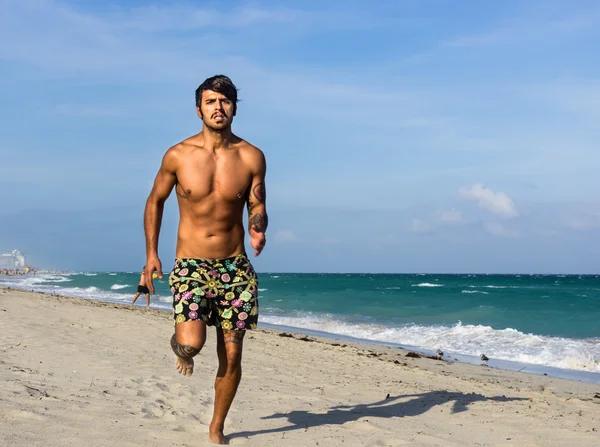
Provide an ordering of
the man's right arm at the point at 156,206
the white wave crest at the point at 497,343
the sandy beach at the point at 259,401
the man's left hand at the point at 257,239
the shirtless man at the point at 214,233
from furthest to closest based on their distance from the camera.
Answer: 1. the white wave crest at the point at 497,343
2. the sandy beach at the point at 259,401
3. the man's right arm at the point at 156,206
4. the shirtless man at the point at 214,233
5. the man's left hand at the point at 257,239

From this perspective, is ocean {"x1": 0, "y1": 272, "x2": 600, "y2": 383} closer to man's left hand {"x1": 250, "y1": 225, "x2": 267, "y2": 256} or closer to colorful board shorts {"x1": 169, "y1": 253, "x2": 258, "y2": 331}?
colorful board shorts {"x1": 169, "y1": 253, "x2": 258, "y2": 331}

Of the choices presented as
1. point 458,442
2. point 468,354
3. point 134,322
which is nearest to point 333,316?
point 468,354

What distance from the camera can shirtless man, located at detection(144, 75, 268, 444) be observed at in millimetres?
4324

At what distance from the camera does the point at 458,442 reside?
5.06 metres

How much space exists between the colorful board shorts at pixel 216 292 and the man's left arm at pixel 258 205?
269mm

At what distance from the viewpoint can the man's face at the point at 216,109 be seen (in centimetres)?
439

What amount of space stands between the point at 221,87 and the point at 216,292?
1346mm

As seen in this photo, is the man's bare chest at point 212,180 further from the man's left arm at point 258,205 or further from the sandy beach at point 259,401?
the sandy beach at point 259,401

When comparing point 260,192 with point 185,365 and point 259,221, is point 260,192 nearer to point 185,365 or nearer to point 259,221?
point 259,221

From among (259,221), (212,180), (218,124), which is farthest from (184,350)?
(218,124)

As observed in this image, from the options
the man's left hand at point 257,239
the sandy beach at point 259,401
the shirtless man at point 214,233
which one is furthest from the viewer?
the sandy beach at point 259,401

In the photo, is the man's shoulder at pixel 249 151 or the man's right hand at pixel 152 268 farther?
the man's shoulder at pixel 249 151

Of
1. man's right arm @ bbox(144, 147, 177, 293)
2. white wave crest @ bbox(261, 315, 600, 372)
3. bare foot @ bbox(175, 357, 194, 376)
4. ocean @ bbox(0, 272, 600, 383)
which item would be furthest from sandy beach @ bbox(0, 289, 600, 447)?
ocean @ bbox(0, 272, 600, 383)

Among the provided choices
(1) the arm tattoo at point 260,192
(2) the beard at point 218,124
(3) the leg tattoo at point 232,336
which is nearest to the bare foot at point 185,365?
(3) the leg tattoo at point 232,336
